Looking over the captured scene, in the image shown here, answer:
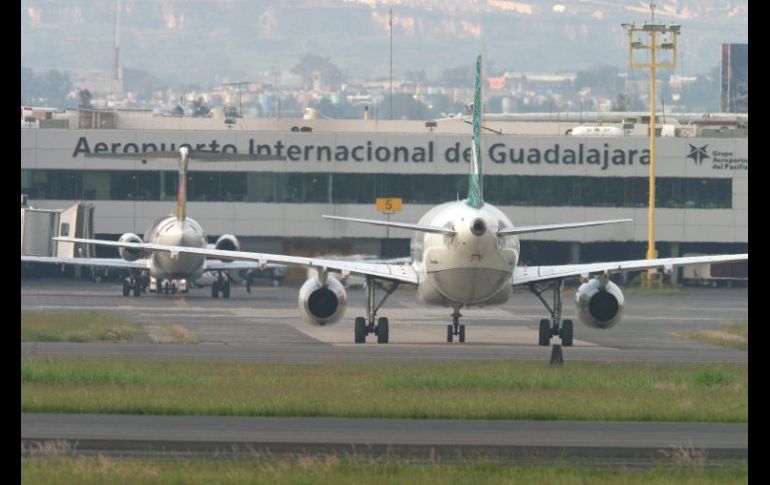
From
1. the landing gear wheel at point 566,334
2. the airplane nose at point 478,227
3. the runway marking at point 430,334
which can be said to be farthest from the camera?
the runway marking at point 430,334

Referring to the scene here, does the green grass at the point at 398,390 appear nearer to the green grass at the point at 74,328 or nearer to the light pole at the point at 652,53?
the green grass at the point at 74,328

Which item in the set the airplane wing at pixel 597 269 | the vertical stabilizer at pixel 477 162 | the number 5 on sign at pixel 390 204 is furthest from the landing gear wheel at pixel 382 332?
the number 5 on sign at pixel 390 204

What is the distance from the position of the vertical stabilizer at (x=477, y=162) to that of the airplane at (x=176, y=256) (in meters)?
27.9

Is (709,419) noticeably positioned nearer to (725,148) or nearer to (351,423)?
(351,423)

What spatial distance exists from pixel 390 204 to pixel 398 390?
6957 cm

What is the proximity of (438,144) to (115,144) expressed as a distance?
22164mm

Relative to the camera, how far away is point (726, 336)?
56750mm

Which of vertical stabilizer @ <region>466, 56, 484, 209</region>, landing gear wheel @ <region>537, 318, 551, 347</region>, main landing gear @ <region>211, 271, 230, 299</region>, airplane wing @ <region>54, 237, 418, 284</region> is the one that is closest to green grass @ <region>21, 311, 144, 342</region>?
airplane wing @ <region>54, 237, 418, 284</region>

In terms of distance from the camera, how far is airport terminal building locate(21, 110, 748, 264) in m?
104

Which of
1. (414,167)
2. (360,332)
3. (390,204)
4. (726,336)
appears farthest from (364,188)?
(360,332)

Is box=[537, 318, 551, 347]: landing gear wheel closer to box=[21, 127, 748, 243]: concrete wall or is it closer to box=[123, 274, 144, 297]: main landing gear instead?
box=[123, 274, 144, 297]: main landing gear

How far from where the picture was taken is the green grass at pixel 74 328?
46156mm

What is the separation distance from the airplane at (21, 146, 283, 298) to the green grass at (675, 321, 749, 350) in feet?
89.6
